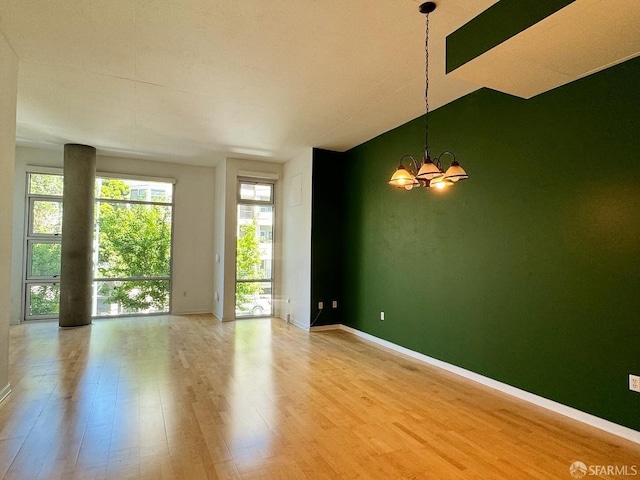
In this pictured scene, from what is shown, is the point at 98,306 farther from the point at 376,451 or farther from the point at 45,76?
the point at 376,451

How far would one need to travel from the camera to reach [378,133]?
5.27m

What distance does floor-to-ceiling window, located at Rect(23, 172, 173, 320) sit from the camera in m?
6.35

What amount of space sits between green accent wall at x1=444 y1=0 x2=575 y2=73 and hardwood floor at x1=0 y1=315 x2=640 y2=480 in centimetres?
272

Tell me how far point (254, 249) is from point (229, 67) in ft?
14.0

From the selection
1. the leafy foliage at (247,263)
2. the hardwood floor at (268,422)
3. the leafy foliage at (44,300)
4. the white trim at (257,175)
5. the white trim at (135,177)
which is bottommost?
the hardwood floor at (268,422)

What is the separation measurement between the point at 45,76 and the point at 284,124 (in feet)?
8.75

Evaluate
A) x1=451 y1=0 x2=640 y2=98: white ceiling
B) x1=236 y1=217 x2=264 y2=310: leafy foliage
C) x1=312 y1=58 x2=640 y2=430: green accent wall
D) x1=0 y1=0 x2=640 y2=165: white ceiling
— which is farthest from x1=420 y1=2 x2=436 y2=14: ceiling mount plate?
x1=236 y1=217 x2=264 y2=310: leafy foliage

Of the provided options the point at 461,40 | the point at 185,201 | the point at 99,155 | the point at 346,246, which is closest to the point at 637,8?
the point at 461,40

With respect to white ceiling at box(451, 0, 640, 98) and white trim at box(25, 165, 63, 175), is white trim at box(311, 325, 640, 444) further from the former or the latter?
white trim at box(25, 165, 63, 175)

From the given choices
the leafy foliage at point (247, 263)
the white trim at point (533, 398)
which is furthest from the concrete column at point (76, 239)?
the white trim at point (533, 398)

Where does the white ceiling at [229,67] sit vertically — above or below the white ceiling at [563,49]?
above

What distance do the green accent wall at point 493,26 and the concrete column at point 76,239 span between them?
6.10 meters

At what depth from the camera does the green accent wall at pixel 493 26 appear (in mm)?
2101

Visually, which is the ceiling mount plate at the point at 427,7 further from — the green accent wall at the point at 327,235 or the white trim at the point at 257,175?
the white trim at the point at 257,175
